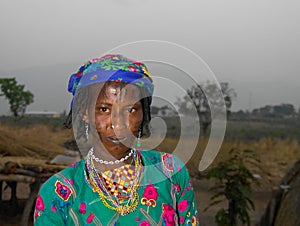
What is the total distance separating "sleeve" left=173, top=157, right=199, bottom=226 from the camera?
1.25 metres

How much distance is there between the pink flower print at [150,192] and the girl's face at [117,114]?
0.51 feet

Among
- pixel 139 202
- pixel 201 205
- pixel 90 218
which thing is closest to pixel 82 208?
pixel 90 218

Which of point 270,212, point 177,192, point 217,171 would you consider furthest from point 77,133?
point 270,212

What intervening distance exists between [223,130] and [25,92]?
26657 millimetres

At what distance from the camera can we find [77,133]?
127 centimetres

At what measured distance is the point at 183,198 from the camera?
125cm

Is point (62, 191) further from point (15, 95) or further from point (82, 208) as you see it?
point (15, 95)

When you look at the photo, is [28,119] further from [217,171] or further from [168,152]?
[168,152]

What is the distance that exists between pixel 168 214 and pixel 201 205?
6.55 m

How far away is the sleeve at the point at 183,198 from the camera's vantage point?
1250 mm

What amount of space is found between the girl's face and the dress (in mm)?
145

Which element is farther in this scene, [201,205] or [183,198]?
[201,205]

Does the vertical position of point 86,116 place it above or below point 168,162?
above

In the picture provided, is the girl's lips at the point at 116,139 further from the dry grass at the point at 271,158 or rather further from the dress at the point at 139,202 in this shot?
the dry grass at the point at 271,158
